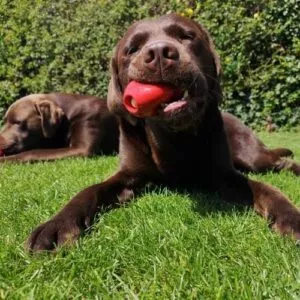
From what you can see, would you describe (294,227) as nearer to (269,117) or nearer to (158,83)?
(158,83)

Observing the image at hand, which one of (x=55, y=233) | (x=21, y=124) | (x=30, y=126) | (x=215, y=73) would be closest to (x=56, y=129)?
(x=30, y=126)

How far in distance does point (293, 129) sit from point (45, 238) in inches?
259

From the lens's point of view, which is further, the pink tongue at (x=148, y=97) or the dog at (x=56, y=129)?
the dog at (x=56, y=129)

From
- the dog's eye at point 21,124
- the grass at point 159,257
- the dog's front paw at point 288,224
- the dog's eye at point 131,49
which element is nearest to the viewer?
the grass at point 159,257

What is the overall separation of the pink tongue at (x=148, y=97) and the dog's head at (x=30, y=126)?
11.6ft

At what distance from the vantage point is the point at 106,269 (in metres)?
2.05

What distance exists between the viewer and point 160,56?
2684 mm

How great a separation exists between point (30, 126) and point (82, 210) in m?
3.72

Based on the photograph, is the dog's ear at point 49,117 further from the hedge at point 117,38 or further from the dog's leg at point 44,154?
the hedge at point 117,38

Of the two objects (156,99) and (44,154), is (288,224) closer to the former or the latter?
(156,99)

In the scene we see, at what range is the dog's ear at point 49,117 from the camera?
6.16m

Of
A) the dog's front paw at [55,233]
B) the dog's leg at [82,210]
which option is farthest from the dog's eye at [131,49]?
the dog's front paw at [55,233]

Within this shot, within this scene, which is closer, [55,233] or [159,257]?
[159,257]

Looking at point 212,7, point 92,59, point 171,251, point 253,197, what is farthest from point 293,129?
point 171,251
